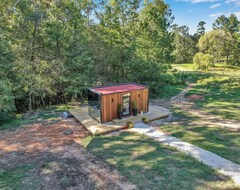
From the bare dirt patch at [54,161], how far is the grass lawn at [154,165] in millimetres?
337

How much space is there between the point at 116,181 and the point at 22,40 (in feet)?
32.6

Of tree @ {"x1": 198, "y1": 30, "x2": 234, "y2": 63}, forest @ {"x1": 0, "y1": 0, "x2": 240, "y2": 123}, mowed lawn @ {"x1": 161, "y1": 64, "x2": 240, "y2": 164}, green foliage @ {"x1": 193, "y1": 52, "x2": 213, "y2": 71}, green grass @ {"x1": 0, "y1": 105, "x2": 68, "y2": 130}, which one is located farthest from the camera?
tree @ {"x1": 198, "y1": 30, "x2": 234, "y2": 63}

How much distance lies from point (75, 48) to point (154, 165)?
9400 millimetres

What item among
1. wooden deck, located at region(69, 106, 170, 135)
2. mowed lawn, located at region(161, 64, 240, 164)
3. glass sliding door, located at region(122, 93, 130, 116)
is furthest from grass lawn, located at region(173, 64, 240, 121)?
glass sliding door, located at region(122, 93, 130, 116)

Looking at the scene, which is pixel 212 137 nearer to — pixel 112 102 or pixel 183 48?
pixel 112 102

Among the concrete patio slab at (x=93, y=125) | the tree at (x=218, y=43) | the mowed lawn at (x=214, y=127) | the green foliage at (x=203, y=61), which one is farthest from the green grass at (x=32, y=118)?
the tree at (x=218, y=43)

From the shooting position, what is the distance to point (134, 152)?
5.64 meters

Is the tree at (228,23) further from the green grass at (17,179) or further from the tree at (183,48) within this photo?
the green grass at (17,179)

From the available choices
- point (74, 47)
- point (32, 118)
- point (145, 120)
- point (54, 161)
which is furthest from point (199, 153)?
point (74, 47)

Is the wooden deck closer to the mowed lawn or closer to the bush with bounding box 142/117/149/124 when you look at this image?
the bush with bounding box 142/117/149/124

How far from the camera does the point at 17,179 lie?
14.5ft

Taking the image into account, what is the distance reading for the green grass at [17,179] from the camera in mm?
4142

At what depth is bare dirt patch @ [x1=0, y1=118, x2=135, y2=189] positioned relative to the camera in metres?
4.25

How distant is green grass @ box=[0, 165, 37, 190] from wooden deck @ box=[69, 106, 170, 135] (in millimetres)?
2916
